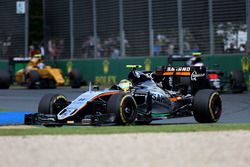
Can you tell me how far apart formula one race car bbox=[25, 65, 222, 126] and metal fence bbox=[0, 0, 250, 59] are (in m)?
11.2

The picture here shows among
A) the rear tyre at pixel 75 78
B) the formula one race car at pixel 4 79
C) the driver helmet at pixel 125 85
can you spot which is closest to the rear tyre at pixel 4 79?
the formula one race car at pixel 4 79

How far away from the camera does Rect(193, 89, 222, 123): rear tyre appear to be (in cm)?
1463

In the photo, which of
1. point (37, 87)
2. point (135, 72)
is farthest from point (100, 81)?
point (135, 72)

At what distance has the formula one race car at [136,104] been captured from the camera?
1370 centimetres

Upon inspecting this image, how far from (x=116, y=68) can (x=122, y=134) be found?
20.3 metres

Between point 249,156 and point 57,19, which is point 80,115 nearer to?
point 249,156

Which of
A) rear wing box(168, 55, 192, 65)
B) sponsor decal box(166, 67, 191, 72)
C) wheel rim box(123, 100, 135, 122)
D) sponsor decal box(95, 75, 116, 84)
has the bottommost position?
wheel rim box(123, 100, 135, 122)

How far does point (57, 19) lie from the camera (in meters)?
35.1

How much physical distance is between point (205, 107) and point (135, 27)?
16760 millimetres

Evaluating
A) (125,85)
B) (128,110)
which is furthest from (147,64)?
(128,110)

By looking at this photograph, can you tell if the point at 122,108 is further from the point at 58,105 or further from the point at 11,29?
the point at 11,29

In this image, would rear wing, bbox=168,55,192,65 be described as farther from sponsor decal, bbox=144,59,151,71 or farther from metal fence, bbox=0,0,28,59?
metal fence, bbox=0,0,28,59

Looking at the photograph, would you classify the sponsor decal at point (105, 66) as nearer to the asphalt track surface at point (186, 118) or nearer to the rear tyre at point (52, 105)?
the asphalt track surface at point (186, 118)

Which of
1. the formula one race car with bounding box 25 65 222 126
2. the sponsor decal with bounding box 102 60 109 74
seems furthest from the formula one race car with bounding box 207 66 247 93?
the sponsor decal with bounding box 102 60 109 74
